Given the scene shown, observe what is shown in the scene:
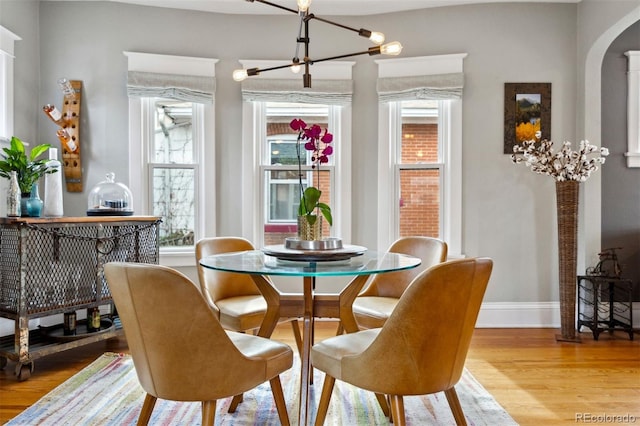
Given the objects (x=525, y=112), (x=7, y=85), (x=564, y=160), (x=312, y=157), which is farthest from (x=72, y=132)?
(x=564, y=160)

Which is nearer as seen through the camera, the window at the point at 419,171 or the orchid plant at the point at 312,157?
the orchid plant at the point at 312,157

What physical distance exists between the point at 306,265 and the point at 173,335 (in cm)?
62

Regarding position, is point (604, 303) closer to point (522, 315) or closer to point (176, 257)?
point (522, 315)

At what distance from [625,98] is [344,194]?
8.53 feet

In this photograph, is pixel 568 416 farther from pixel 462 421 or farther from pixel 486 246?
pixel 486 246

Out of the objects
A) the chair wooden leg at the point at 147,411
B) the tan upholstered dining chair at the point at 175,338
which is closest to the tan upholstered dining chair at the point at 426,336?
the tan upholstered dining chair at the point at 175,338

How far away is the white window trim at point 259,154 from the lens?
4074 mm

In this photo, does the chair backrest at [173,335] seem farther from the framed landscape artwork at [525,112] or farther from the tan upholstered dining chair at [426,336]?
the framed landscape artwork at [525,112]

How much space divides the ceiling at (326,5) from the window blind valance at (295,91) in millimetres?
611

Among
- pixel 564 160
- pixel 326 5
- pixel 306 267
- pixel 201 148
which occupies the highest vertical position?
pixel 326 5

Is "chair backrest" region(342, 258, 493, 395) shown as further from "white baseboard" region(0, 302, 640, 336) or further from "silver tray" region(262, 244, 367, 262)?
"white baseboard" region(0, 302, 640, 336)

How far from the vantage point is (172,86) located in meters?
3.93

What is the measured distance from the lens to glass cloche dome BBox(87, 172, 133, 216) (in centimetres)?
337

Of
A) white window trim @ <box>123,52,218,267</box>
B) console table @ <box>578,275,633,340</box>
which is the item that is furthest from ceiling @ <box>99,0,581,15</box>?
console table @ <box>578,275,633,340</box>
